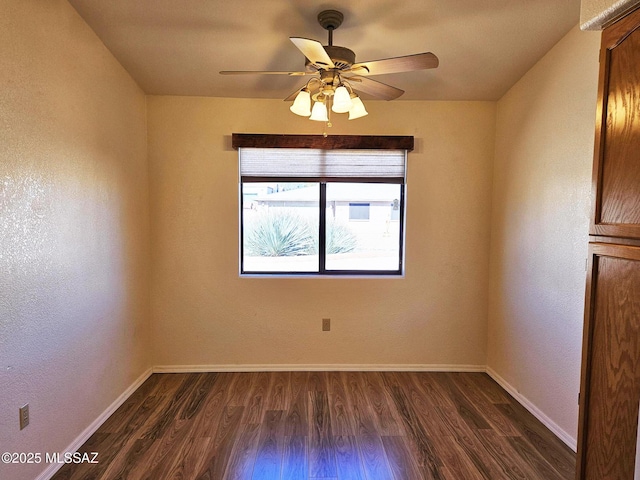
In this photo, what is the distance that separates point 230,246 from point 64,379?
1475mm

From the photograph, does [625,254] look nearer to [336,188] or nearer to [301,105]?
[301,105]

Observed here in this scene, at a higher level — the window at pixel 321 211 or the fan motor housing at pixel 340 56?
the fan motor housing at pixel 340 56

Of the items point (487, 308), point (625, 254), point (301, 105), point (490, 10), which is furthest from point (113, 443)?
point (490, 10)

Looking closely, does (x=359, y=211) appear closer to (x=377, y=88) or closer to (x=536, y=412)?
(x=377, y=88)

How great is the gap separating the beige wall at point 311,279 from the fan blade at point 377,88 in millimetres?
840

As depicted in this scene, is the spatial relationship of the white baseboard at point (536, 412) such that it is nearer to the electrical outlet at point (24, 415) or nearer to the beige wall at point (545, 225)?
the beige wall at point (545, 225)

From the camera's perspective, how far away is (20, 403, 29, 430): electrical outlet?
1.57 m

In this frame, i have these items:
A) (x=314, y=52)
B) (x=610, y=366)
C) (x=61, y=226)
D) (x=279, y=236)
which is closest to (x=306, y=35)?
(x=314, y=52)

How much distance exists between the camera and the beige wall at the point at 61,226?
152cm

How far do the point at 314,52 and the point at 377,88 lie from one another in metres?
0.62

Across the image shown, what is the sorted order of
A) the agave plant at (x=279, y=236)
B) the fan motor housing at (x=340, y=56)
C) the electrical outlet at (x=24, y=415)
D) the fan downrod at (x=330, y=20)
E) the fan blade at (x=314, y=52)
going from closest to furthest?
the fan blade at (x=314, y=52) → the electrical outlet at (x=24, y=415) → the fan motor housing at (x=340, y=56) → the fan downrod at (x=330, y=20) → the agave plant at (x=279, y=236)

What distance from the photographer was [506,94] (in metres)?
2.75

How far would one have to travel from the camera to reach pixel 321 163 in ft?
9.68

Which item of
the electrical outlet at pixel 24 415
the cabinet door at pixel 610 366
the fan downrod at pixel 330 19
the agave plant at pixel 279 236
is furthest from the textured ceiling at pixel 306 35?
the electrical outlet at pixel 24 415
